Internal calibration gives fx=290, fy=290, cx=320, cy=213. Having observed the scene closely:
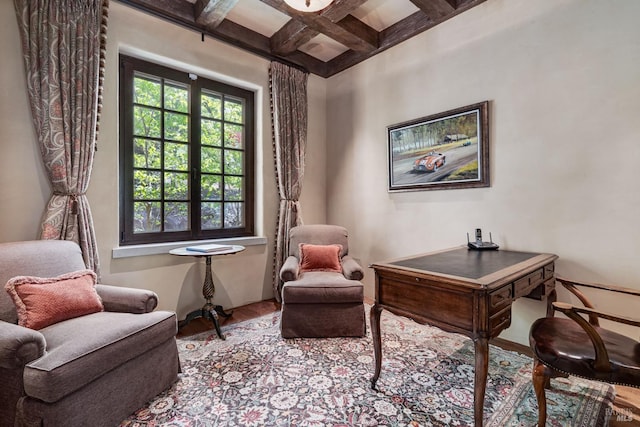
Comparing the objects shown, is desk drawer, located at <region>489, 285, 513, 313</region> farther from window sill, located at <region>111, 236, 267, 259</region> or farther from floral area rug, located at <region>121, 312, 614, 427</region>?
window sill, located at <region>111, 236, 267, 259</region>

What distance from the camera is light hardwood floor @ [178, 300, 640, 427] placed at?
4.99ft

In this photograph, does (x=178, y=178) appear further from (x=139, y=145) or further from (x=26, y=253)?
(x=26, y=253)

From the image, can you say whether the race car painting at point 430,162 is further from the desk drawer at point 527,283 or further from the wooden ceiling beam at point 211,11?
the wooden ceiling beam at point 211,11

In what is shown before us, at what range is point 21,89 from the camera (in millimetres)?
2111

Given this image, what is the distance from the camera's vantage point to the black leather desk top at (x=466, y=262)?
1605 millimetres

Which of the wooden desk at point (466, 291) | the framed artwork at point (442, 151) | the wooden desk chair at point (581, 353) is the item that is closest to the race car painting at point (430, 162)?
the framed artwork at point (442, 151)

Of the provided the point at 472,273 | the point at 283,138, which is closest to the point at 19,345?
the point at 472,273

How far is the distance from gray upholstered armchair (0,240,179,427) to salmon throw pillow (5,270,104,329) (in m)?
0.04

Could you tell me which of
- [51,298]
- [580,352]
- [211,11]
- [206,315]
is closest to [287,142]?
[211,11]

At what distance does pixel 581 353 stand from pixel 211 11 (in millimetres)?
3550

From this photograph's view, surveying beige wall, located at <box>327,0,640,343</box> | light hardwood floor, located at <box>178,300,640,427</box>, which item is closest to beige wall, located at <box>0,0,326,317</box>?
light hardwood floor, located at <box>178,300,640,427</box>

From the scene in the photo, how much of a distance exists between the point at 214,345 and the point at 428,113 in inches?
114

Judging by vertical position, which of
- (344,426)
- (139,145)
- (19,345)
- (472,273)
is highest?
(139,145)

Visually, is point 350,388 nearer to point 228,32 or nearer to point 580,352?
point 580,352
